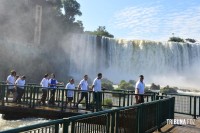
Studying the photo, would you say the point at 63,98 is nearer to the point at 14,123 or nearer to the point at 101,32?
the point at 14,123

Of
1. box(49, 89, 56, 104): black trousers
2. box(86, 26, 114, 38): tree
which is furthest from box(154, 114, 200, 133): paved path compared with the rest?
box(86, 26, 114, 38): tree

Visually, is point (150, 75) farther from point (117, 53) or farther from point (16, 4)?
point (16, 4)

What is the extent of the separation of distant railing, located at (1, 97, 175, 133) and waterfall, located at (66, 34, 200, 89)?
43818 millimetres

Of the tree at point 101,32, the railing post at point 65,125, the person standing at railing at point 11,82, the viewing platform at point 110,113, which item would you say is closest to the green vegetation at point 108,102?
the viewing platform at point 110,113

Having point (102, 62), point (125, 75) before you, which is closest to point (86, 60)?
point (102, 62)

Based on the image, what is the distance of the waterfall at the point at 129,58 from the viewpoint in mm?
56219

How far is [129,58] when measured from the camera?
5722 centimetres

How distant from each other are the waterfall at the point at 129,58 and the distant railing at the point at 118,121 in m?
43.8

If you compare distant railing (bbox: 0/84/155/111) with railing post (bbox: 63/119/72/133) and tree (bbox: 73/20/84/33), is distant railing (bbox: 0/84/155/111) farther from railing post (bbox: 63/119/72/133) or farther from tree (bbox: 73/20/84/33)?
tree (bbox: 73/20/84/33)

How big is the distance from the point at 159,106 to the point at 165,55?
1898 inches

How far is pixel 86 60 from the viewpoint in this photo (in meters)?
57.0

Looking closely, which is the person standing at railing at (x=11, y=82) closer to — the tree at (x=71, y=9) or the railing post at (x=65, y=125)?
the railing post at (x=65, y=125)

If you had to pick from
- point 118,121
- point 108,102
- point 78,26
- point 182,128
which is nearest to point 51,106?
point 108,102

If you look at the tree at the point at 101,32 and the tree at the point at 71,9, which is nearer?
the tree at the point at 71,9
